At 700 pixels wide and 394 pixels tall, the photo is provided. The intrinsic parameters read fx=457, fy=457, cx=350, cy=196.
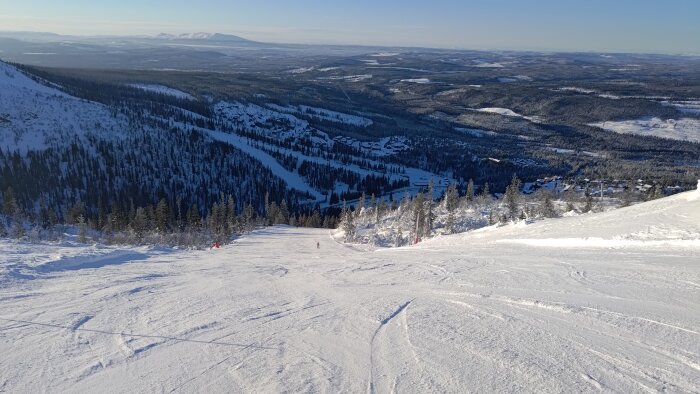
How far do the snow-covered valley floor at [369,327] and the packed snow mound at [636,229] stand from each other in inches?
35.0

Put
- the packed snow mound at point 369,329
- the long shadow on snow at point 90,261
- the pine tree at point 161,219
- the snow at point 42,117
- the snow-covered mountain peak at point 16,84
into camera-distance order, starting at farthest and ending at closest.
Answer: the snow-covered mountain peak at point 16,84 → the snow at point 42,117 → the pine tree at point 161,219 → the long shadow on snow at point 90,261 → the packed snow mound at point 369,329

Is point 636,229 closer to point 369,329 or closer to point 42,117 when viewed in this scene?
point 369,329

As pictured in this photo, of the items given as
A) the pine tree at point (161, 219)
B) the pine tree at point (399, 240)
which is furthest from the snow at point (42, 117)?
the pine tree at point (399, 240)

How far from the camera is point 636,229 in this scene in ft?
64.1

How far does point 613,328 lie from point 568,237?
1309 cm

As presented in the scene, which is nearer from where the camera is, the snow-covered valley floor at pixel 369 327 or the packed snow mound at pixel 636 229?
the snow-covered valley floor at pixel 369 327

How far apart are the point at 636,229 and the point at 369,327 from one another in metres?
15.6

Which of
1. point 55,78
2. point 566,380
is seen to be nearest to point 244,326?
point 566,380

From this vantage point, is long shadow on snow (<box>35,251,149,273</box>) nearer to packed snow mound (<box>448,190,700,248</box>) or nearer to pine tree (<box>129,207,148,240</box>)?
packed snow mound (<box>448,190,700,248</box>)

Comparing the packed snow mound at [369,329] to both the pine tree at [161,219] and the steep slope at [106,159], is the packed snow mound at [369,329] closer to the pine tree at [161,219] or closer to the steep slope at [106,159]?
the pine tree at [161,219]

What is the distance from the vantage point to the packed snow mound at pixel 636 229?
17438 millimetres

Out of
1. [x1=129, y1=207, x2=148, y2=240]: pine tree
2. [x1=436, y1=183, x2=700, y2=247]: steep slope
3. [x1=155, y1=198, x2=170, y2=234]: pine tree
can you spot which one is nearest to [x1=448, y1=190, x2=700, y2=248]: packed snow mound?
[x1=436, y1=183, x2=700, y2=247]: steep slope

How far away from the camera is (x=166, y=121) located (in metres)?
134

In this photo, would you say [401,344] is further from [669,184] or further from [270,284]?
[669,184]
